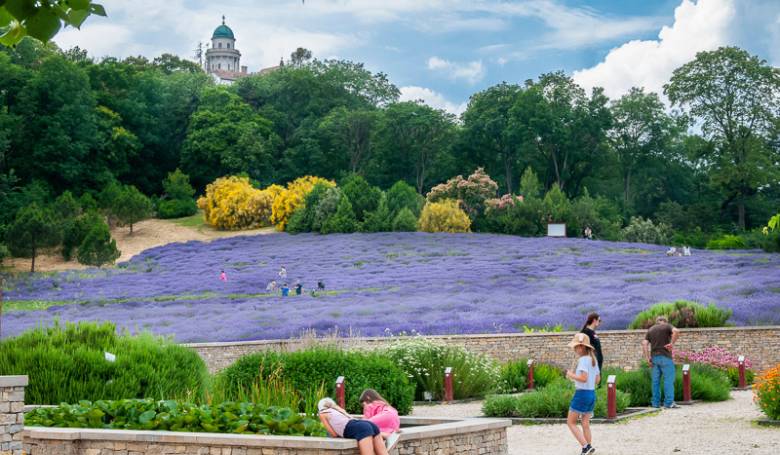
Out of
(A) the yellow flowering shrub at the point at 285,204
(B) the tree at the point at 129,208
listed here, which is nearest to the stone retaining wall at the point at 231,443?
(B) the tree at the point at 129,208

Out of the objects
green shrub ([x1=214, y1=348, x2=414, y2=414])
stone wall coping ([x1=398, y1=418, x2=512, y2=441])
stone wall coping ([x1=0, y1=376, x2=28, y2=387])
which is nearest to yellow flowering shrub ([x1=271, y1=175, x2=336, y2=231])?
green shrub ([x1=214, y1=348, x2=414, y2=414])

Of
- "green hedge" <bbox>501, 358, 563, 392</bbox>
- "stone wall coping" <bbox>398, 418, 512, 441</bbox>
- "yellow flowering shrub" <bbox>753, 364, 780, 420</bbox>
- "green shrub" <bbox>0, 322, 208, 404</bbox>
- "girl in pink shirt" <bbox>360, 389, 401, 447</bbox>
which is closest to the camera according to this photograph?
"girl in pink shirt" <bbox>360, 389, 401, 447</bbox>

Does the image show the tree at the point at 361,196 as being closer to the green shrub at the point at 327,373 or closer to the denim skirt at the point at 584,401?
the green shrub at the point at 327,373

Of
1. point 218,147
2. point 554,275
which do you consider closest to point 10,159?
point 218,147

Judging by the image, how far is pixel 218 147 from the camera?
3066 inches

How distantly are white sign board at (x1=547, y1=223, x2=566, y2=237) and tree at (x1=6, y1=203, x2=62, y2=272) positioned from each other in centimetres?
2833

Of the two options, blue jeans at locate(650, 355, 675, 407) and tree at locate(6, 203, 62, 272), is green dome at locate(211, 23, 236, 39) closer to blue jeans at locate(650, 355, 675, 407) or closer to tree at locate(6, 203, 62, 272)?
tree at locate(6, 203, 62, 272)

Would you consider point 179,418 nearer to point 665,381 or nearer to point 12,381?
point 12,381

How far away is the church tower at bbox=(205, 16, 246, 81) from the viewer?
7633 inches

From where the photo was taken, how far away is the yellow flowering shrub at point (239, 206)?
65.6m

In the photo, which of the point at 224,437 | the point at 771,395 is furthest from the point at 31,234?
Answer: the point at 224,437

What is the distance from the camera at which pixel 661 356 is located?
17.2 metres

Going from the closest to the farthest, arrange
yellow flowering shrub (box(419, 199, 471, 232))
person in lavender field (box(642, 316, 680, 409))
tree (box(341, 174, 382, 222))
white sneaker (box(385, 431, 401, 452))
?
white sneaker (box(385, 431, 401, 452)) < person in lavender field (box(642, 316, 680, 409)) < yellow flowering shrub (box(419, 199, 471, 232)) < tree (box(341, 174, 382, 222))

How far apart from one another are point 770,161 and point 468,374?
56.4 meters
